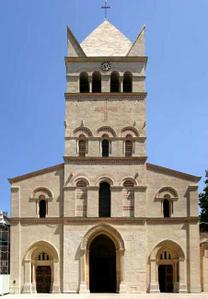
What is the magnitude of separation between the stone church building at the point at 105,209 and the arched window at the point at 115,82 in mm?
204

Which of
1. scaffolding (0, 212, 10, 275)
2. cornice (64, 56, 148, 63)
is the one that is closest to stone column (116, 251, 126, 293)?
scaffolding (0, 212, 10, 275)

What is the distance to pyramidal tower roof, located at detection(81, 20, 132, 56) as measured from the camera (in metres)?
46.8

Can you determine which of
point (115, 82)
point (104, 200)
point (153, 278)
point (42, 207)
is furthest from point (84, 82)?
point (153, 278)

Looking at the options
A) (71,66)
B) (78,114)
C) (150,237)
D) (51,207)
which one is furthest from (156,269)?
(71,66)

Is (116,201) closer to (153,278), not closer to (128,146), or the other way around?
(128,146)

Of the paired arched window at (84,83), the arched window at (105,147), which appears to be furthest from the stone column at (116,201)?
the paired arched window at (84,83)

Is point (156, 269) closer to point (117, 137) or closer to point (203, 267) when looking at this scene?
point (203, 267)

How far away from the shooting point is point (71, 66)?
46.0 metres

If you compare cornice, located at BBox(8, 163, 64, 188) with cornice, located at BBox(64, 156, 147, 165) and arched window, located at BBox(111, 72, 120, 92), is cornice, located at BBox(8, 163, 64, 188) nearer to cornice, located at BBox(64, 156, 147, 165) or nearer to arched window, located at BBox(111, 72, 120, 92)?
cornice, located at BBox(64, 156, 147, 165)

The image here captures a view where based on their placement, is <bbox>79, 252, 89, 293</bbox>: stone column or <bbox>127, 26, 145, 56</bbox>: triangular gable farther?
<bbox>127, 26, 145, 56</bbox>: triangular gable

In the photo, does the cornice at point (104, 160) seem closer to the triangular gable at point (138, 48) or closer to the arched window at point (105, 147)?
the arched window at point (105, 147)

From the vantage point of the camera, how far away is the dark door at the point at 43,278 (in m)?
42.9

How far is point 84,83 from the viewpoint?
46375 millimetres

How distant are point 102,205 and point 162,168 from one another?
218 inches
